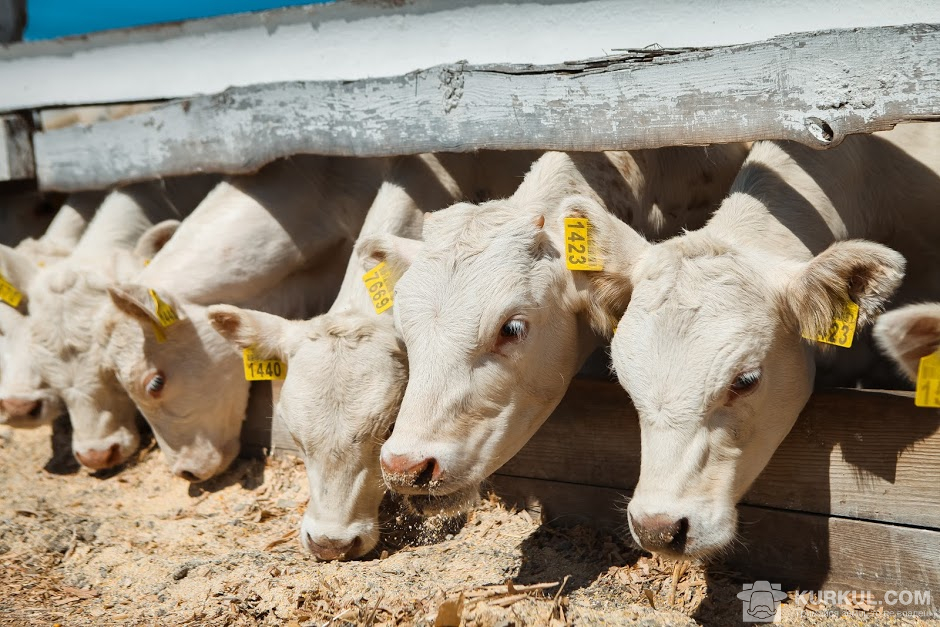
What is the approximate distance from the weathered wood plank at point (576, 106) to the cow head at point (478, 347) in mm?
554

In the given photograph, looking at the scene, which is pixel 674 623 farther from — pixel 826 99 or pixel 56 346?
pixel 56 346

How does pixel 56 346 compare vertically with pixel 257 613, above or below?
above

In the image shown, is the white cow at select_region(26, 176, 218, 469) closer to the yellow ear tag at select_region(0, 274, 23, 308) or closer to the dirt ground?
the yellow ear tag at select_region(0, 274, 23, 308)

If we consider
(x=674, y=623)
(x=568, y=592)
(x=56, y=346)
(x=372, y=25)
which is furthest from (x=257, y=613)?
(x=372, y=25)

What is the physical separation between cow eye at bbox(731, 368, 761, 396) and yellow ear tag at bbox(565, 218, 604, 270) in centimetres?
72

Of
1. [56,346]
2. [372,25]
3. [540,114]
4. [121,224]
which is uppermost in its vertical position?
[372,25]

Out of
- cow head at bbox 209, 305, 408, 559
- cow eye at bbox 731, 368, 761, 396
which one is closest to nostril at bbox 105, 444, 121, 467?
cow head at bbox 209, 305, 408, 559

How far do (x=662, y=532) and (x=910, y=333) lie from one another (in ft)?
3.29

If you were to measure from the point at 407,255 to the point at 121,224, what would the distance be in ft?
10.1

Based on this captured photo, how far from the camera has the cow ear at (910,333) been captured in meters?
2.79

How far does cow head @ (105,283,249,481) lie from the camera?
16.9ft

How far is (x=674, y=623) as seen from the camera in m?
3.13

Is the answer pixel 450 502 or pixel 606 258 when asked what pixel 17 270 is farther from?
pixel 606 258

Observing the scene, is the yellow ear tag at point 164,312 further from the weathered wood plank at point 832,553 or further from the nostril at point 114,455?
the weathered wood plank at point 832,553
